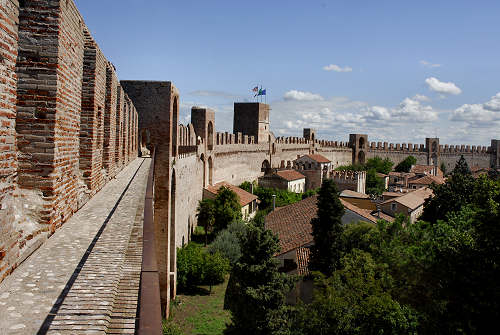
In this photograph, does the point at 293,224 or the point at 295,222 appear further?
the point at 295,222

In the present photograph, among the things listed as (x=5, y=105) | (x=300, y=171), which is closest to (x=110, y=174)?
(x=5, y=105)

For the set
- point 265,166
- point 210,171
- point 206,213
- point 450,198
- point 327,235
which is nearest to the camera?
point 327,235

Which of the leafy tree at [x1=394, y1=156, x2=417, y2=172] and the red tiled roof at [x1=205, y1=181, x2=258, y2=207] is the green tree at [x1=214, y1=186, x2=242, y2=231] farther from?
the leafy tree at [x1=394, y1=156, x2=417, y2=172]

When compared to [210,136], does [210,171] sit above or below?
below

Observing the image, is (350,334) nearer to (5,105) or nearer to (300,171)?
(5,105)

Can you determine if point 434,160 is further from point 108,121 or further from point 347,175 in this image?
point 108,121

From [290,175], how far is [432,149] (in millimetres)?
31765

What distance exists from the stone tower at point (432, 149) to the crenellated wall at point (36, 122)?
63785 mm

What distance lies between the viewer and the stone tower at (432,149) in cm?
6278

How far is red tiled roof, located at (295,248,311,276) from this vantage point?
55.8 ft

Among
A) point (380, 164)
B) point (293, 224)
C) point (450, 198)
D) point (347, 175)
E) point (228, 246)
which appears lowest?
point (228, 246)

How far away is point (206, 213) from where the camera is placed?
26125 mm

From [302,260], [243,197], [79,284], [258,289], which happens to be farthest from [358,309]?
[243,197]

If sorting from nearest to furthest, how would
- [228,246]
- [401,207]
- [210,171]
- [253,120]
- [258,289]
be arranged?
[258,289] → [228,246] → [401,207] → [210,171] → [253,120]
